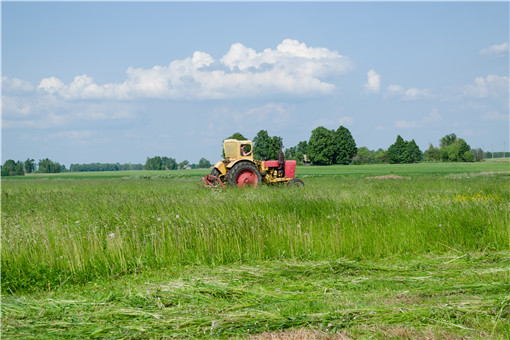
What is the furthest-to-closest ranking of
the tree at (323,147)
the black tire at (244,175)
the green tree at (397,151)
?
the tree at (323,147), the green tree at (397,151), the black tire at (244,175)

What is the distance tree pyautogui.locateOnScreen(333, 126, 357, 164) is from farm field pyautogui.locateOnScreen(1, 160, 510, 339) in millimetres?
55960

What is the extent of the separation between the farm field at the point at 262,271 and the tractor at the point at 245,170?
5652 mm

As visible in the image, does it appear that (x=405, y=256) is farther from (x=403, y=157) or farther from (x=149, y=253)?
(x=403, y=157)

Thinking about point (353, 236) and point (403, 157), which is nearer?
point (353, 236)

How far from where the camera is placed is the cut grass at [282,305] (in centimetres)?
367

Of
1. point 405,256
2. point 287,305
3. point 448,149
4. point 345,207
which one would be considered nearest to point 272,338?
point 287,305

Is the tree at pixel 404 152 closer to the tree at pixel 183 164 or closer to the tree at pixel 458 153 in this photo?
the tree at pixel 458 153

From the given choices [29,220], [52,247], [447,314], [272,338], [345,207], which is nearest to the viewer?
[272,338]

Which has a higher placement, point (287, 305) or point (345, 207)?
point (345, 207)

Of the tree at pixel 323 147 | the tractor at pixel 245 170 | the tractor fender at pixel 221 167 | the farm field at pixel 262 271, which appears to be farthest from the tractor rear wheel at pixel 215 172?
the tree at pixel 323 147

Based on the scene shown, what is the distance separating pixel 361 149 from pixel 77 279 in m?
70.1

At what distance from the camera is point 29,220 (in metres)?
7.41

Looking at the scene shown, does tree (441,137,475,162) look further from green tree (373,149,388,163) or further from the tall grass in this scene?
the tall grass

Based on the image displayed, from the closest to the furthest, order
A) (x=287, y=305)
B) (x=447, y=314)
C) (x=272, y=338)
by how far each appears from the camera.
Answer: (x=272, y=338), (x=447, y=314), (x=287, y=305)
